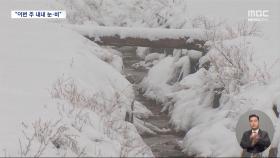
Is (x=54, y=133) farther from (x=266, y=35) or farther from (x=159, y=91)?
(x=266, y=35)

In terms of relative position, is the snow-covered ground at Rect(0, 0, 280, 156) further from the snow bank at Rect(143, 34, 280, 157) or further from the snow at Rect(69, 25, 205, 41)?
the snow at Rect(69, 25, 205, 41)

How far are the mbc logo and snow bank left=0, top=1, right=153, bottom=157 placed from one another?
6175 mm

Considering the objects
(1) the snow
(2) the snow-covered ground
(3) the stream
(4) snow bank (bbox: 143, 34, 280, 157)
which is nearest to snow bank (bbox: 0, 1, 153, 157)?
(2) the snow-covered ground

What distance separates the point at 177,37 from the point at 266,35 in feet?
8.47

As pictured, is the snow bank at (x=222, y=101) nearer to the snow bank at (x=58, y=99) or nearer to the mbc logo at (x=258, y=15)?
the snow bank at (x=58, y=99)

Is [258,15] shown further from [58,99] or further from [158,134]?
[58,99]

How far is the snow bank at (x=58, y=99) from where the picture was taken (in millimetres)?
5789

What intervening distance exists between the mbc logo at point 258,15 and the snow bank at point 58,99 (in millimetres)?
6175

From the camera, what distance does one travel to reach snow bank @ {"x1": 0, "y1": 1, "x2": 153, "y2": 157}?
579cm

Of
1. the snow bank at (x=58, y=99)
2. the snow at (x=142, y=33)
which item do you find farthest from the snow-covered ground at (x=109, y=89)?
the snow at (x=142, y=33)

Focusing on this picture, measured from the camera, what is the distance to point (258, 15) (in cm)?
1683

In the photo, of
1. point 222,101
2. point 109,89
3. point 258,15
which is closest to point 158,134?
point 222,101

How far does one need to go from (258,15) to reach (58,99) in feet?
37.2

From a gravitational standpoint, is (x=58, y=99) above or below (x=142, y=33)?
below
